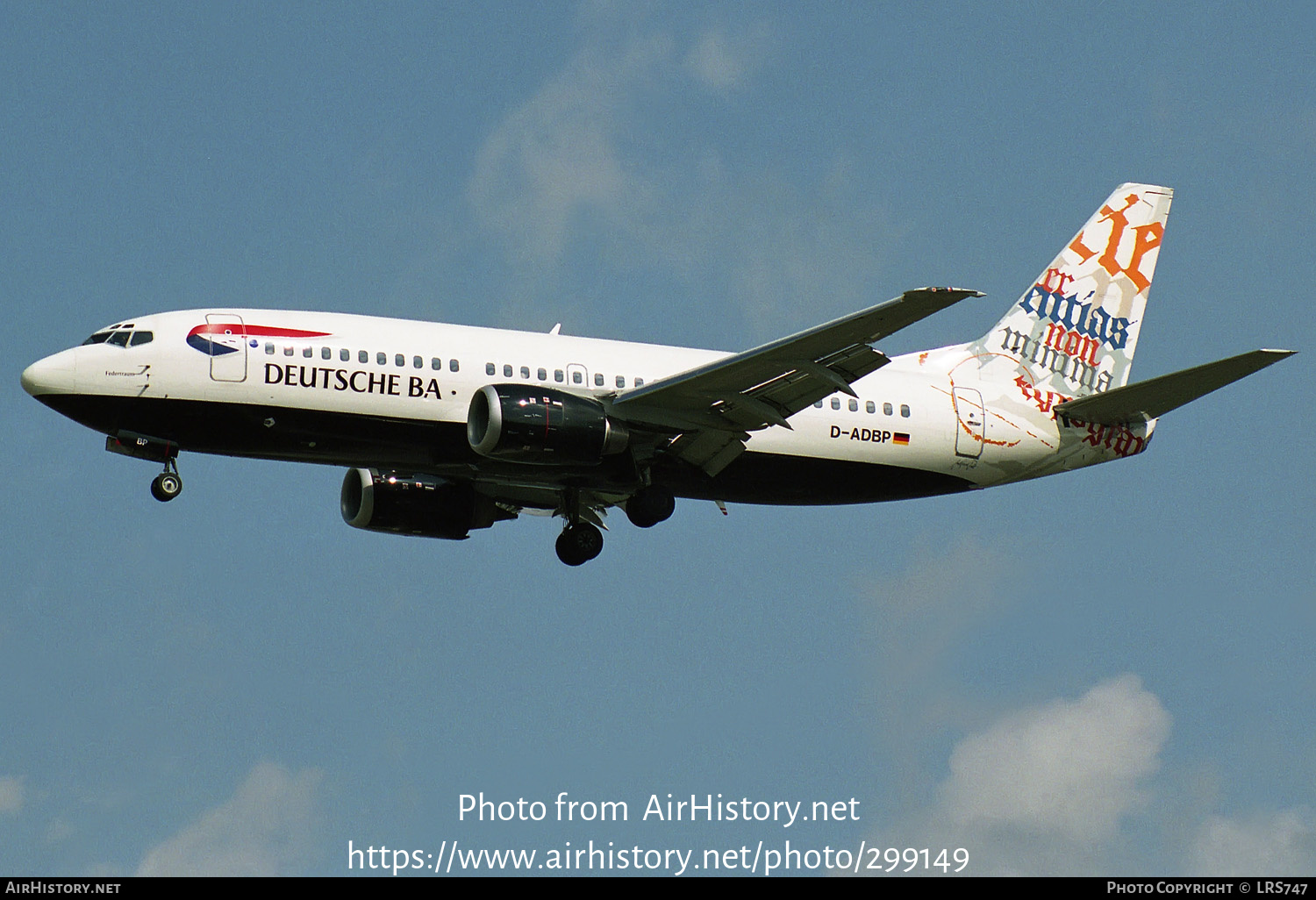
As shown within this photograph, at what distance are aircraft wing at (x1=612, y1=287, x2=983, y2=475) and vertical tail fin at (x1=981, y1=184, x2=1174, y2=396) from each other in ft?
26.3

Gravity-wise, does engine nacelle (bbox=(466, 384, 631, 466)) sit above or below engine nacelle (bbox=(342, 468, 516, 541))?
below

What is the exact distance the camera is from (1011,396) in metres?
43.6

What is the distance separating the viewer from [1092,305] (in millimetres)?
46812

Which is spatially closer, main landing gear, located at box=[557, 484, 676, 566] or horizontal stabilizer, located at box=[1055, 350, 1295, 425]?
horizontal stabilizer, located at box=[1055, 350, 1295, 425]

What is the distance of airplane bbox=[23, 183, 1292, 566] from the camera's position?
121 feet

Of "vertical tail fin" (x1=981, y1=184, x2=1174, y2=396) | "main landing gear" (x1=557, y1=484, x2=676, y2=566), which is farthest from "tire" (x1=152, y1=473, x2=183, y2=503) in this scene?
"vertical tail fin" (x1=981, y1=184, x2=1174, y2=396)

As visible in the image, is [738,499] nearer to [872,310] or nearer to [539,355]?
[539,355]

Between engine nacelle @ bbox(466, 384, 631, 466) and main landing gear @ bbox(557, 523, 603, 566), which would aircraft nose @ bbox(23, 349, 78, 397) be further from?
main landing gear @ bbox(557, 523, 603, 566)

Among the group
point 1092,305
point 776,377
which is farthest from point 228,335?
point 1092,305

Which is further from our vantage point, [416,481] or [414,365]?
[416,481]

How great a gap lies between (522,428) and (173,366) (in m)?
7.05

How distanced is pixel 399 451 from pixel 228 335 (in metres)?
4.12
